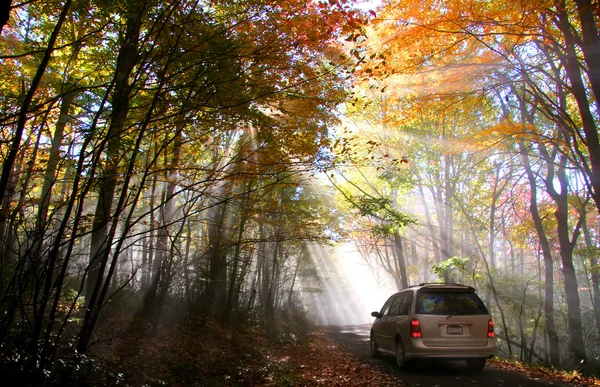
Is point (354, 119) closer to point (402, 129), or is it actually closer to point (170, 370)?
point (402, 129)

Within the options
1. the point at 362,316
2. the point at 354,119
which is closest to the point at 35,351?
the point at 354,119

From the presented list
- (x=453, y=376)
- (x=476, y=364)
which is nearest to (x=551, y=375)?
(x=476, y=364)

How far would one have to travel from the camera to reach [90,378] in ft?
16.6

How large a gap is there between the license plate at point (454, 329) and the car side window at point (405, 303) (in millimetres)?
894

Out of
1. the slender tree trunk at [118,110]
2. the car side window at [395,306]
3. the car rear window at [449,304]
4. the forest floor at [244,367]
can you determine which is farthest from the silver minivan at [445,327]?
the slender tree trunk at [118,110]

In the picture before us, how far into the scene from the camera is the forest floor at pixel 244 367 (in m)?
6.94

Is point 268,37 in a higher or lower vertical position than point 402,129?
lower

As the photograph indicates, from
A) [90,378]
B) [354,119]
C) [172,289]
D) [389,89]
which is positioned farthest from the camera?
[354,119]

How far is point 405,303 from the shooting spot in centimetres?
863

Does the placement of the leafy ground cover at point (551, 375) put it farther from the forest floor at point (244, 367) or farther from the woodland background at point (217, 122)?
the woodland background at point (217, 122)

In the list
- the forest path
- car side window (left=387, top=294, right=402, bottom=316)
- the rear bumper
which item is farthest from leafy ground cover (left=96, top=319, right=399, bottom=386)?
car side window (left=387, top=294, right=402, bottom=316)

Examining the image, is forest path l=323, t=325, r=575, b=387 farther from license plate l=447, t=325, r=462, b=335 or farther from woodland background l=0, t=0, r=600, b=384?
woodland background l=0, t=0, r=600, b=384

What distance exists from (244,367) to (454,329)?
4765 millimetres

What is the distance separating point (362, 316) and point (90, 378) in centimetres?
5531
